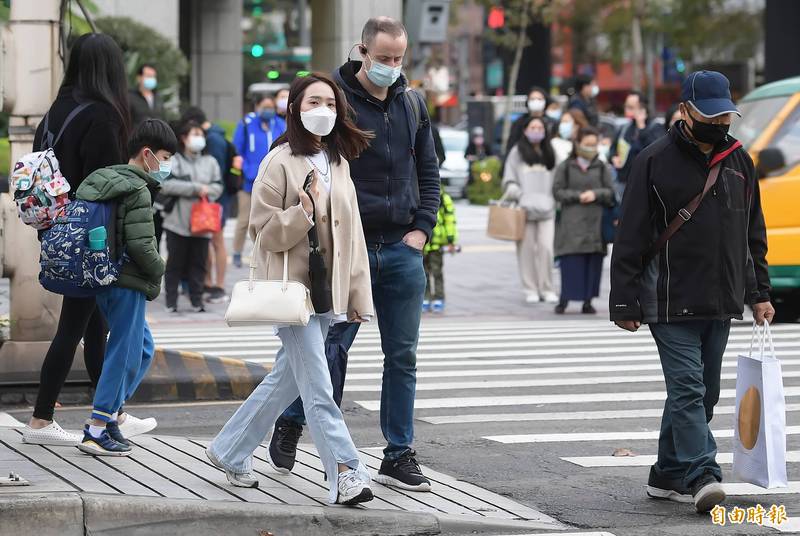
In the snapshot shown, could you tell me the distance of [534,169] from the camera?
15266 mm

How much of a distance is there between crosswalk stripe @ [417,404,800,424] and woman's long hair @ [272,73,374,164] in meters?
2.94

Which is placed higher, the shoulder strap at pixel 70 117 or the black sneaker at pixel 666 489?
the shoulder strap at pixel 70 117

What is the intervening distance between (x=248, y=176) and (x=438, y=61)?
45.4 m

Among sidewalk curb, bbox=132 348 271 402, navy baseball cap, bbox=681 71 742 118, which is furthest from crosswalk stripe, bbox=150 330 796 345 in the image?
navy baseball cap, bbox=681 71 742 118

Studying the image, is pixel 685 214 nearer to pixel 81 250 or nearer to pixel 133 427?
pixel 81 250

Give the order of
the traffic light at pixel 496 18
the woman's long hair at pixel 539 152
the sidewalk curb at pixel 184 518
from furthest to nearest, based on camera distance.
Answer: the traffic light at pixel 496 18 < the woman's long hair at pixel 539 152 < the sidewalk curb at pixel 184 518

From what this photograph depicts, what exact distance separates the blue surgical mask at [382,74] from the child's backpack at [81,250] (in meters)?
1.34

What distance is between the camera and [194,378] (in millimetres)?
9312

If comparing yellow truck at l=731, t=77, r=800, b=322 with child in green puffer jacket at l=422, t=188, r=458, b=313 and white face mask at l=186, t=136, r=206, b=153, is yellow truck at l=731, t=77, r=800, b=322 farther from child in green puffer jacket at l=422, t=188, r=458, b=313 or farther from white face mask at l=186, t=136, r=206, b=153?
white face mask at l=186, t=136, r=206, b=153

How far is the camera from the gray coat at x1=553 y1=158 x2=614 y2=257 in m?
14.6

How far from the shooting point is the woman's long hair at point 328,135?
19.8ft

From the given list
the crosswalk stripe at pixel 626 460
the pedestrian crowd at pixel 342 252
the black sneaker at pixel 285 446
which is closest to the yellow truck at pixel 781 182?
the crosswalk stripe at pixel 626 460

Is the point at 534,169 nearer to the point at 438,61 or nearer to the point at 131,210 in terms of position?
the point at 131,210

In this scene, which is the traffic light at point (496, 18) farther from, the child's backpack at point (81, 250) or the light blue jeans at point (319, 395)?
the light blue jeans at point (319, 395)
